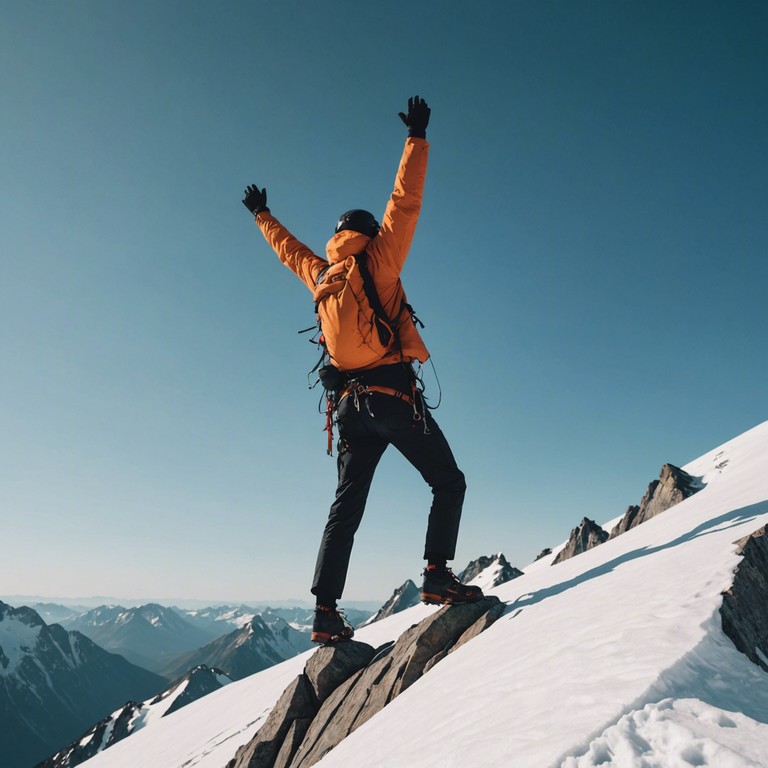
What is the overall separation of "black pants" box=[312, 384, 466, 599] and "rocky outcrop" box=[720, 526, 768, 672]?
2966 mm

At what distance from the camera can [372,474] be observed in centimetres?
684

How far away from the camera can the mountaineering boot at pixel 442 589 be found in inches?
261

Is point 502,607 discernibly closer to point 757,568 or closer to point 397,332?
point 757,568

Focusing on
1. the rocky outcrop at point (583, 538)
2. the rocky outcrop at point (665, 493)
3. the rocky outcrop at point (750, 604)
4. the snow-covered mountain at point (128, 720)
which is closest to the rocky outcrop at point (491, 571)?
the rocky outcrop at point (583, 538)

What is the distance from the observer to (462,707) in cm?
367

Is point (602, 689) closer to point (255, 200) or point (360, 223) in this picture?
point (360, 223)

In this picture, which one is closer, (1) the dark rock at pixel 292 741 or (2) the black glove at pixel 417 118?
(2) the black glove at pixel 417 118

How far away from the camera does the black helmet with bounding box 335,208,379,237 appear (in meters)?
6.44

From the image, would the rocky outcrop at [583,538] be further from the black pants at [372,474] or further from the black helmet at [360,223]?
the black helmet at [360,223]

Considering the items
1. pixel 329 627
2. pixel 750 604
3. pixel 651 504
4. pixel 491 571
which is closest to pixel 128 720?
pixel 491 571

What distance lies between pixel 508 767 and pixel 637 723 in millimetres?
628

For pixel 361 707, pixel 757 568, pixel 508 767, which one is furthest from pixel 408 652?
pixel 508 767

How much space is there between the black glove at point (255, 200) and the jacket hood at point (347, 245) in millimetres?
2469

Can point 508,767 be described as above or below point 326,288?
below
